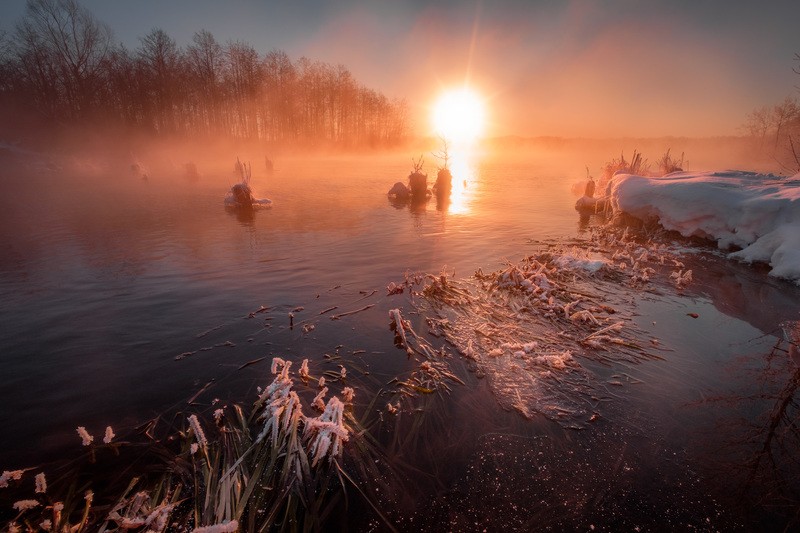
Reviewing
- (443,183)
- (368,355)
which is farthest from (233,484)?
(443,183)

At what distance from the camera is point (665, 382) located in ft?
16.3

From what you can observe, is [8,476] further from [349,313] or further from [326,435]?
[349,313]

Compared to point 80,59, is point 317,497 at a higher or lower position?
lower

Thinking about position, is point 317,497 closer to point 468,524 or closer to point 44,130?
point 468,524

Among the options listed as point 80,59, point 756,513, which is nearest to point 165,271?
point 756,513

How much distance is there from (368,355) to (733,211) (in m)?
13.7

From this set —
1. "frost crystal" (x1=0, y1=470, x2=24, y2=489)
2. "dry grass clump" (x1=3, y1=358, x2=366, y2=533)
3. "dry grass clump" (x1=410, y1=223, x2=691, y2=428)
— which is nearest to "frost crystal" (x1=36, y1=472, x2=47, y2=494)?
"dry grass clump" (x1=3, y1=358, x2=366, y2=533)

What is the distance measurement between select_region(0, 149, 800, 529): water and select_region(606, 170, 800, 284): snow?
0.99 meters

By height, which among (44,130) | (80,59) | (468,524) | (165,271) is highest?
(80,59)

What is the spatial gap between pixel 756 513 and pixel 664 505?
31.7 inches

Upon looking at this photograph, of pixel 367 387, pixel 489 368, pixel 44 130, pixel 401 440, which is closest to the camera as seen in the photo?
pixel 401 440

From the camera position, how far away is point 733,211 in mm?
11094

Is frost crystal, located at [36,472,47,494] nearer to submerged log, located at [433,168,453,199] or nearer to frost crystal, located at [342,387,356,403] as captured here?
frost crystal, located at [342,387,356,403]

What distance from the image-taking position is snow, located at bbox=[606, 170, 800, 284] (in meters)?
9.34
